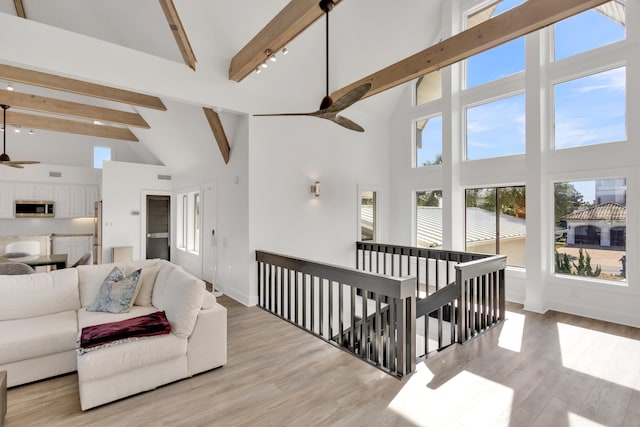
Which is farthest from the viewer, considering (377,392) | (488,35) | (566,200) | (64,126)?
(64,126)

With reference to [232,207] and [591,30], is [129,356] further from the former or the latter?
[591,30]

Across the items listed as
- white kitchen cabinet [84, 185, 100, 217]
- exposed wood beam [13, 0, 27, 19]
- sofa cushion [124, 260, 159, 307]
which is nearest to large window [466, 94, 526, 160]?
sofa cushion [124, 260, 159, 307]

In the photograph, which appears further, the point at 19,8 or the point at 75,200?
the point at 75,200

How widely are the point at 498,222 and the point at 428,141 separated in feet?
7.57

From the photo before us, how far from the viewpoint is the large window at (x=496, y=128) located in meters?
5.34

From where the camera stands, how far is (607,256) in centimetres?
444

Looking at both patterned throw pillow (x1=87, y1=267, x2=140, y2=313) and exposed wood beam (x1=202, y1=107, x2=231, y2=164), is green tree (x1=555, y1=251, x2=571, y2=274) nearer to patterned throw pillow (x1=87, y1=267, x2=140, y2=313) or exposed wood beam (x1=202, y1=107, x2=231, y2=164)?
exposed wood beam (x1=202, y1=107, x2=231, y2=164)

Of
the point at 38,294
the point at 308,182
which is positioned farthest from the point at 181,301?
the point at 308,182

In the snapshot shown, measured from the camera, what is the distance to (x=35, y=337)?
8.68 ft

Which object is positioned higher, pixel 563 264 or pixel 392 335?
pixel 563 264

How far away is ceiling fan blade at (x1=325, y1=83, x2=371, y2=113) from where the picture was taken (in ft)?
9.22

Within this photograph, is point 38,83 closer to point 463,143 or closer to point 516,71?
point 463,143

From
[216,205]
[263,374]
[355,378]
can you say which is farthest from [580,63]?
[216,205]

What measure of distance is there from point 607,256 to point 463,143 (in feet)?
9.50
